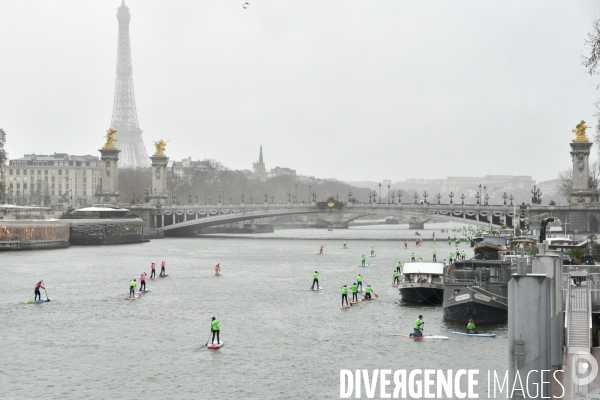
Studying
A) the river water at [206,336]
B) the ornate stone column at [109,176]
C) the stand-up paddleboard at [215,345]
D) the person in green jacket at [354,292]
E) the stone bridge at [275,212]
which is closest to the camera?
the river water at [206,336]

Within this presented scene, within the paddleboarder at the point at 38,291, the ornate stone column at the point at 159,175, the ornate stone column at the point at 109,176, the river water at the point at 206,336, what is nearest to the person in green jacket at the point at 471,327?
the river water at the point at 206,336

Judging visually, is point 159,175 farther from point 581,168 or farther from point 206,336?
point 206,336

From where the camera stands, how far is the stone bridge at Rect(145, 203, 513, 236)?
114625 millimetres

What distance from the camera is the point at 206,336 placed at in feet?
134

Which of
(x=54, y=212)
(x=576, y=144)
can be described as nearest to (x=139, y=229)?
(x=54, y=212)

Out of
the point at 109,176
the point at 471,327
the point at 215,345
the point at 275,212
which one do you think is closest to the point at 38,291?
the point at 215,345

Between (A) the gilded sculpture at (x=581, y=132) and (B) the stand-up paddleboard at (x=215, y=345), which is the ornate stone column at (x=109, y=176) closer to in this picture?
(A) the gilded sculpture at (x=581, y=132)

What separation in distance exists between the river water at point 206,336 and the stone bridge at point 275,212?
44.9 m

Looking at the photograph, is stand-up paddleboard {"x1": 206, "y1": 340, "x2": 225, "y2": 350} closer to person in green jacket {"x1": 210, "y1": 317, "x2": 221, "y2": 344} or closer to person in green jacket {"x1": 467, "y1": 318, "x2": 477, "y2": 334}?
person in green jacket {"x1": 210, "y1": 317, "x2": 221, "y2": 344}

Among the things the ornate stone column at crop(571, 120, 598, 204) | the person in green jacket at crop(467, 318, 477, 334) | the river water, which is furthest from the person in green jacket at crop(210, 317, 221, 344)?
the ornate stone column at crop(571, 120, 598, 204)

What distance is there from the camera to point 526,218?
10250 centimetres

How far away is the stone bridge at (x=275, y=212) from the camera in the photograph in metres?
115

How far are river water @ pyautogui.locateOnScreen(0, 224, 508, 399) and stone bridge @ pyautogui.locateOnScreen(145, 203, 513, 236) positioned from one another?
1766 inches

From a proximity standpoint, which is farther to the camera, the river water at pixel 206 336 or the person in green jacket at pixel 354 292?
the person in green jacket at pixel 354 292
